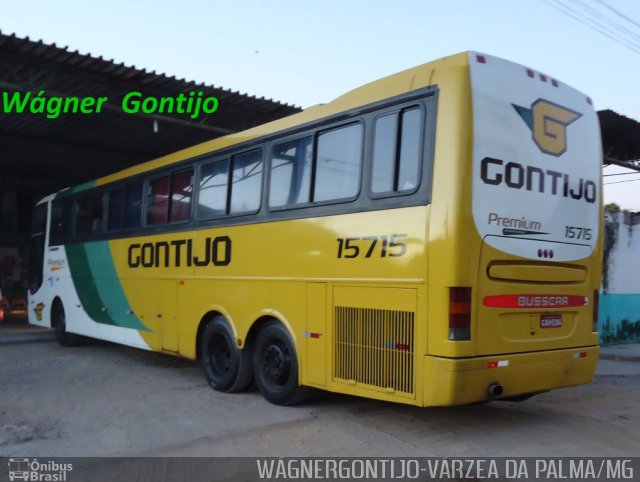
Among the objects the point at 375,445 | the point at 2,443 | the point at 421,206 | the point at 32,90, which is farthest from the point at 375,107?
the point at 32,90

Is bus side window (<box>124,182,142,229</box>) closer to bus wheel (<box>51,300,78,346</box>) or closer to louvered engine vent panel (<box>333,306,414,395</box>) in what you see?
bus wheel (<box>51,300,78,346</box>)

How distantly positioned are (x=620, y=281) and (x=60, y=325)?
11685 mm

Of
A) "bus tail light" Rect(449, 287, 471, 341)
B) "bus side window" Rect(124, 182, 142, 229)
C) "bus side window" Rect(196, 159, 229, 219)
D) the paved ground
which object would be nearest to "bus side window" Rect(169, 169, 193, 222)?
"bus side window" Rect(196, 159, 229, 219)

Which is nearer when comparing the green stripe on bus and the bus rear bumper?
the bus rear bumper

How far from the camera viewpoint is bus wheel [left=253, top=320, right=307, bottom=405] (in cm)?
630

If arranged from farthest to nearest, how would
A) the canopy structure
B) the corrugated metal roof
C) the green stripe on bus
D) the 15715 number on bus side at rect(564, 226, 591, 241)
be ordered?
the canopy structure → the corrugated metal roof → the green stripe on bus → the 15715 number on bus side at rect(564, 226, 591, 241)

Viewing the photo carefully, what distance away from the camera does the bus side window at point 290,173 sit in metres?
6.31

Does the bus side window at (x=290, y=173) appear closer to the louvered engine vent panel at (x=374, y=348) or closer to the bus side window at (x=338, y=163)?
the bus side window at (x=338, y=163)

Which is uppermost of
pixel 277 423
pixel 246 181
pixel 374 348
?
pixel 246 181

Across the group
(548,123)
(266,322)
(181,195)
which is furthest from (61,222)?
(548,123)

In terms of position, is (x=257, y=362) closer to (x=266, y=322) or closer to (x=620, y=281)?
(x=266, y=322)

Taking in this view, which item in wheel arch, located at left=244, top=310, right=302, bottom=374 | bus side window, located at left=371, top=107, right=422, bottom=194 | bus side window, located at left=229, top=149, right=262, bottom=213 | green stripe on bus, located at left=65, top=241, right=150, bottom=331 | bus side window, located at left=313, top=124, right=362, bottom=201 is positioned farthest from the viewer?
green stripe on bus, located at left=65, top=241, right=150, bottom=331

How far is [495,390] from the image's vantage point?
197 inches

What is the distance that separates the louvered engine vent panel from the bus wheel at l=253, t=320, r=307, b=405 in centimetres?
74
